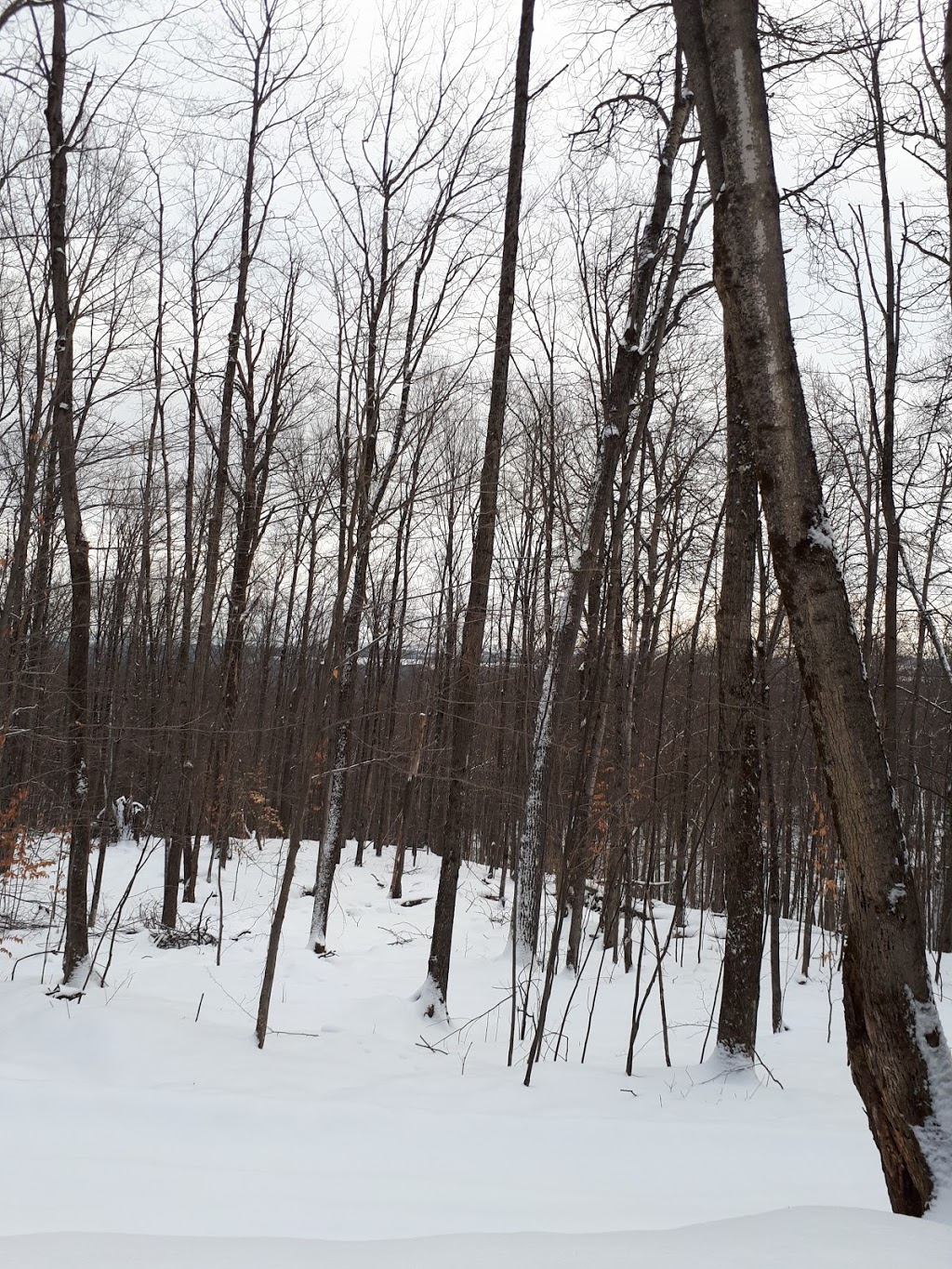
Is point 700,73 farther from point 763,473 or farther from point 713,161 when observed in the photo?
point 763,473

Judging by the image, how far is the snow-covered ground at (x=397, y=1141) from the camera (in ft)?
8.00

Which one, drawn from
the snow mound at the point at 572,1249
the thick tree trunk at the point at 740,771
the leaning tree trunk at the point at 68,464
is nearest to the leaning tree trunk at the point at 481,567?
the thick tree trunk at the point at 740,771

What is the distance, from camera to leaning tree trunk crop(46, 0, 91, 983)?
728 cm

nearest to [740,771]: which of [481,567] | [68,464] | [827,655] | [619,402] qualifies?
Result: [481,567]

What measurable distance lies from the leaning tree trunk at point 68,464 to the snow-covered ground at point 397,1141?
0.82 metres

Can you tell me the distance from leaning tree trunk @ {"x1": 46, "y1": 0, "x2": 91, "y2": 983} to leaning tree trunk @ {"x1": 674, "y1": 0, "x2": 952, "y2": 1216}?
20.7 feet

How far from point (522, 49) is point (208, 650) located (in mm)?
9279

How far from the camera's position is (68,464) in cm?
736

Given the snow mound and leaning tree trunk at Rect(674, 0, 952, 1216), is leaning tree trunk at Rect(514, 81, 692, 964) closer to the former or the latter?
leaning tree trunk at Rect(674, 0, 952, 1216)

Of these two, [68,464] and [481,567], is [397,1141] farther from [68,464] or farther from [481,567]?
[68,464]

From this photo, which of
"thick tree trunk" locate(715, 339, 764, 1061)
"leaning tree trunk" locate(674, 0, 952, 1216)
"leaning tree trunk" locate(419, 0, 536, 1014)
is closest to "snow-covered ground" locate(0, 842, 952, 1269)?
"leaning tree trunk" locate(674, 0, 952, 1216)

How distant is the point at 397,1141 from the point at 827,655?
147 inches

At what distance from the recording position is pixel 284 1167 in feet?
12.9

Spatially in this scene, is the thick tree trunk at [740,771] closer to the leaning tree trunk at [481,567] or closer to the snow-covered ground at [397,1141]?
the snow-covered ground at [397,1141]
